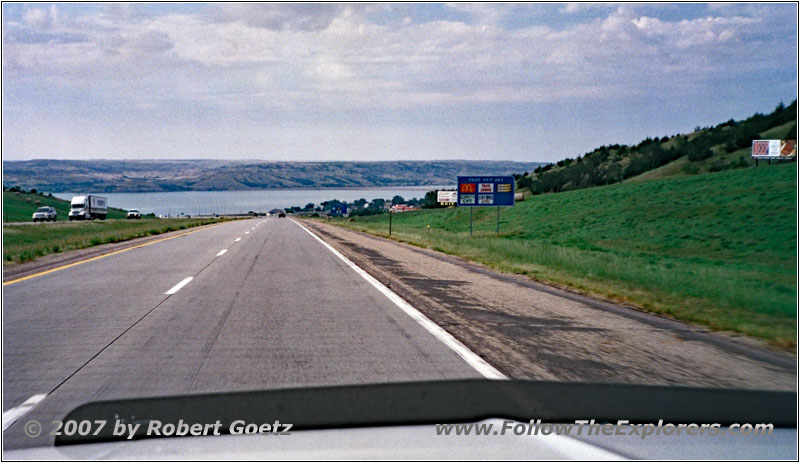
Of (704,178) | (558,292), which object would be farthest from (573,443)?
(704,178)

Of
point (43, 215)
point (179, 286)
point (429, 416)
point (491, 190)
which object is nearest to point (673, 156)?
point (491, 190)

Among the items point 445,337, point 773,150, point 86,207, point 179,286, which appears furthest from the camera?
point 86,207

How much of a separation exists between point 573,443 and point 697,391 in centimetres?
217

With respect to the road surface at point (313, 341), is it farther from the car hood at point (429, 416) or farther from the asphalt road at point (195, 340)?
the car hood at point (429, 416)

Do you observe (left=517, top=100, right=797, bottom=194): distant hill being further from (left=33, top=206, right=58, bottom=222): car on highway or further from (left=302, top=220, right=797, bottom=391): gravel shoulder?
(left=33, top=206, right=58, bottom=222): car on highway

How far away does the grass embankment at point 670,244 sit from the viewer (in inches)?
470

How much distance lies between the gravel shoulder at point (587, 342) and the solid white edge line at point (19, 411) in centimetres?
435

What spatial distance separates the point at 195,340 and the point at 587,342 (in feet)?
16.3

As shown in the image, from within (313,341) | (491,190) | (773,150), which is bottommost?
(313,341)

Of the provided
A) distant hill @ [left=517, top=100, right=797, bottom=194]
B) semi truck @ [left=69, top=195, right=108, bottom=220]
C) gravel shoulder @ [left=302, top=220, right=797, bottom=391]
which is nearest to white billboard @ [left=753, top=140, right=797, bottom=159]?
distant hill @ [left=517, top=100, right=797, bottom=194]

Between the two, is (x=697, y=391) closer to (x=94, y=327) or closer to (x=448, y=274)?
(x=94, y=327)

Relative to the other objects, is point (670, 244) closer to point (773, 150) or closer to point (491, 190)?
point (491, 190)

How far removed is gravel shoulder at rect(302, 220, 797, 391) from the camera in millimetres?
6500

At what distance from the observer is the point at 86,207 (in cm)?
8206
